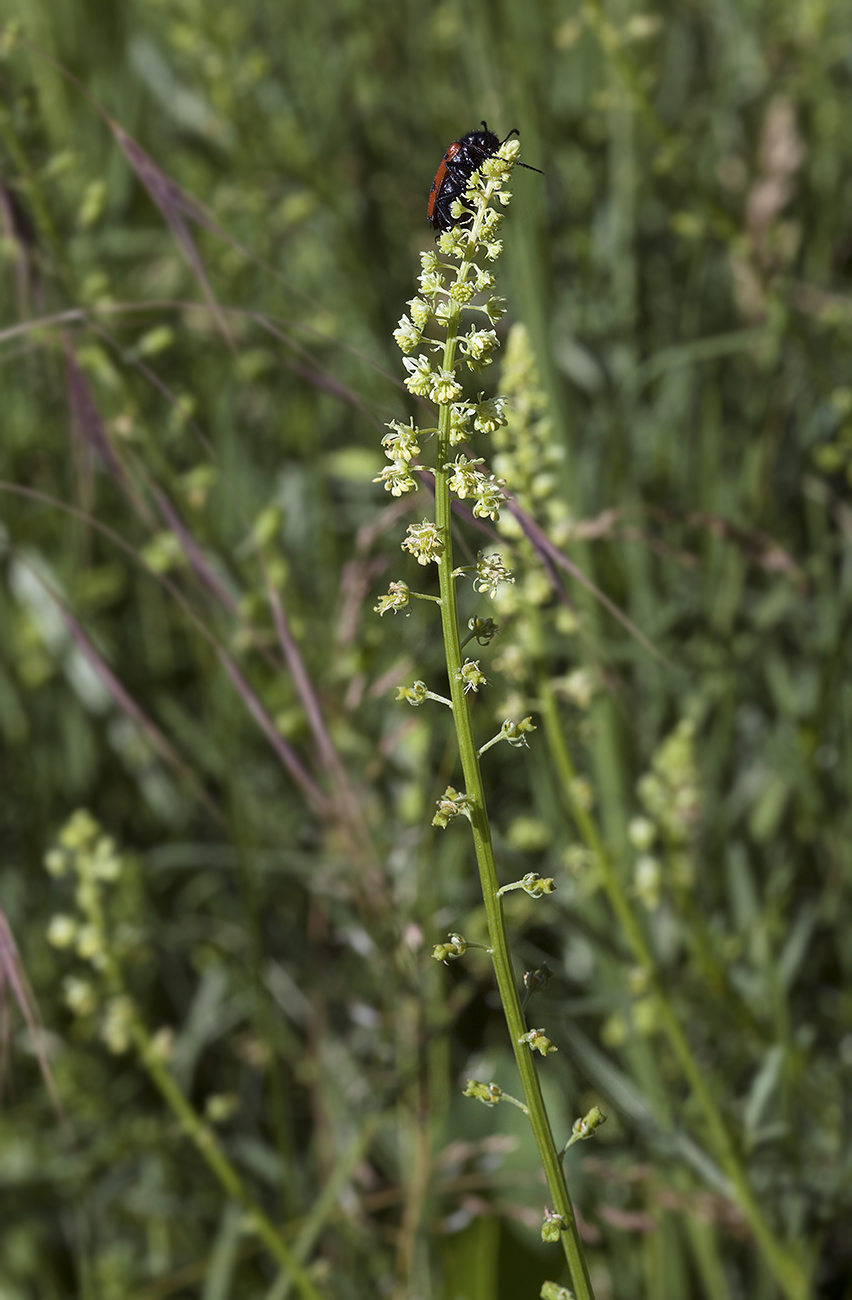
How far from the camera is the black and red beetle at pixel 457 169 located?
108 cm

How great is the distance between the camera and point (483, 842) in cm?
85

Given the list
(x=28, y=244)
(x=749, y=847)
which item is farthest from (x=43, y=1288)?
(x=28, y=244)

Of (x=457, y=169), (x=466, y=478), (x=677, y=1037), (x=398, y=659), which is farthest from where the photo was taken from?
(x=398, y=659)

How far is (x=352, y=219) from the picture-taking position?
9.59 ft

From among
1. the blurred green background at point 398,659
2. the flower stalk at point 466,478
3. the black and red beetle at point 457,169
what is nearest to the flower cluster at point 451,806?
the flower stalk at point 466,478

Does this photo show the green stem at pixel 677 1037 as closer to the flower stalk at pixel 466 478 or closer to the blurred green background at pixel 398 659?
the blurred green background at pixel 398 659

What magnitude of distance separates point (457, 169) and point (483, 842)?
2.22 ft

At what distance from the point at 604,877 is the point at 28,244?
1.14 meters

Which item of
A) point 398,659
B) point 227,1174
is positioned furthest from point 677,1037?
point 398,659

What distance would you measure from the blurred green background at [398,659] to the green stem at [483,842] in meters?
0.35

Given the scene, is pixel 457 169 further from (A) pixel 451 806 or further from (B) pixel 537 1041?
(B) pixel 537 1041

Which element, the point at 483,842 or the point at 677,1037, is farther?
the point at 677,1037

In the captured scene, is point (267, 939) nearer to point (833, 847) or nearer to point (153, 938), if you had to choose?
point (153, 938)

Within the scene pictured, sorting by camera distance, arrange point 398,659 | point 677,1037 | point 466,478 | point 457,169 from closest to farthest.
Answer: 1. point 466,478
2. point 457,169
3. point 677,1037
4. point 398,659
